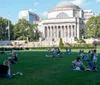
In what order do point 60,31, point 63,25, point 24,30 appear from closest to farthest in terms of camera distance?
point 24,30 < point 60,31 < point 63,25

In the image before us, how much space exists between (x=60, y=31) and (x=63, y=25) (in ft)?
10.6

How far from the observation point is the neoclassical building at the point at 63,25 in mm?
116938

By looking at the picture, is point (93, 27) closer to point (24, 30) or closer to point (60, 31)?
point (24, 30)

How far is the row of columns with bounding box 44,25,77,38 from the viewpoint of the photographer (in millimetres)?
116812

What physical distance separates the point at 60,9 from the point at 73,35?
21851mm

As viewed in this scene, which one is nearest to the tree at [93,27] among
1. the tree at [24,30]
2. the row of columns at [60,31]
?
the row of columns at [60,31]

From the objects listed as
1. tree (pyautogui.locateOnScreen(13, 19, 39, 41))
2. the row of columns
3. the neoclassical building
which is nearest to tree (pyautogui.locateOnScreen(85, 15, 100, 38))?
the neoclassical building

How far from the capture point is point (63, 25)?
120188 mm

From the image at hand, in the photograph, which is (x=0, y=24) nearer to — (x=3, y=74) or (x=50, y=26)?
(x=50, y=26)

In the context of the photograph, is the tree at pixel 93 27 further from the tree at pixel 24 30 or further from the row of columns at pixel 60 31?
the tree at pixel 24 30

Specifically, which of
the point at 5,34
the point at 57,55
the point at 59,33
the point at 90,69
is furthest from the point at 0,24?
the point at 90,69

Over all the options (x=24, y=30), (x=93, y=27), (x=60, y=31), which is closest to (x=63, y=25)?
(x=60, y=31)

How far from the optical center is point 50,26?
122938 mm

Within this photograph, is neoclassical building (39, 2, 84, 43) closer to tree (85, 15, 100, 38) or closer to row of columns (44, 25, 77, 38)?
row of columns (44, 25, 77, 38)
